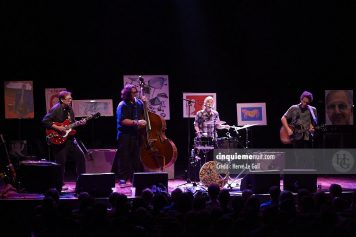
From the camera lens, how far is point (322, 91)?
53.9 ft

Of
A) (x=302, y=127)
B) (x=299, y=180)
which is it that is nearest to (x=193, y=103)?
(x=302, y=127)

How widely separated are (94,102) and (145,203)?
7.94 meters

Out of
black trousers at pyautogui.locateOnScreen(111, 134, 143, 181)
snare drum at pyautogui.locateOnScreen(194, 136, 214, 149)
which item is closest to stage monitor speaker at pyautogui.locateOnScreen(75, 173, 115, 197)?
black trousers at pyautogui.locateOnScreen(111, 134, 143, 181)

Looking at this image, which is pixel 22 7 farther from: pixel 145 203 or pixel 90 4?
pixel 145 203

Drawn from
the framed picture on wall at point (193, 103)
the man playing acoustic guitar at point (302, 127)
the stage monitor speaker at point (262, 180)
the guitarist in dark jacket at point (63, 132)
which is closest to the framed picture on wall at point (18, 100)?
the guitarist in dark jacket at point (63, 132)

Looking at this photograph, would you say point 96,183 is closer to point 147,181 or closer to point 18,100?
point 147,181

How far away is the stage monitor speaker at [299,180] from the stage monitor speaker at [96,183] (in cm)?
348

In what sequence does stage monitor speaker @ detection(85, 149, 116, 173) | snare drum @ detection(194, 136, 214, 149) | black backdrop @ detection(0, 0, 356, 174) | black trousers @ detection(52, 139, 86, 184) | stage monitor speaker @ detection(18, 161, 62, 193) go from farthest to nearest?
black backdrop @ detection(0, 0, 356, 174), stage monitor speaker @ detection(85, 149, 116, 173), snare drum @ detection(194, 136, 214, 149), black trousers @ detection(52, 139, 86, 184), stage monitor speaker @ detection(18, 161, 62, 193)

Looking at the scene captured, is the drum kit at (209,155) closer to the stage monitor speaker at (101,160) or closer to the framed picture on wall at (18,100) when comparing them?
the stage monitor speaker at (101,160)

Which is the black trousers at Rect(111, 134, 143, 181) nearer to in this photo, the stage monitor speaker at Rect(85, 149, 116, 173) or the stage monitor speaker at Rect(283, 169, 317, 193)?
the stage monitor speaker at Rect(85, 149, 116, 173)

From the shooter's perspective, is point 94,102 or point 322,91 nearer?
point 94,102

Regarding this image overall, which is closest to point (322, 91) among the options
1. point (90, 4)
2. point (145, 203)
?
point (90, 4)

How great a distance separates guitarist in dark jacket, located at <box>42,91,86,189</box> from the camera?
38.8 ft

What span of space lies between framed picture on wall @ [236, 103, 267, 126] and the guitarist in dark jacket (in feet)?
18.0
